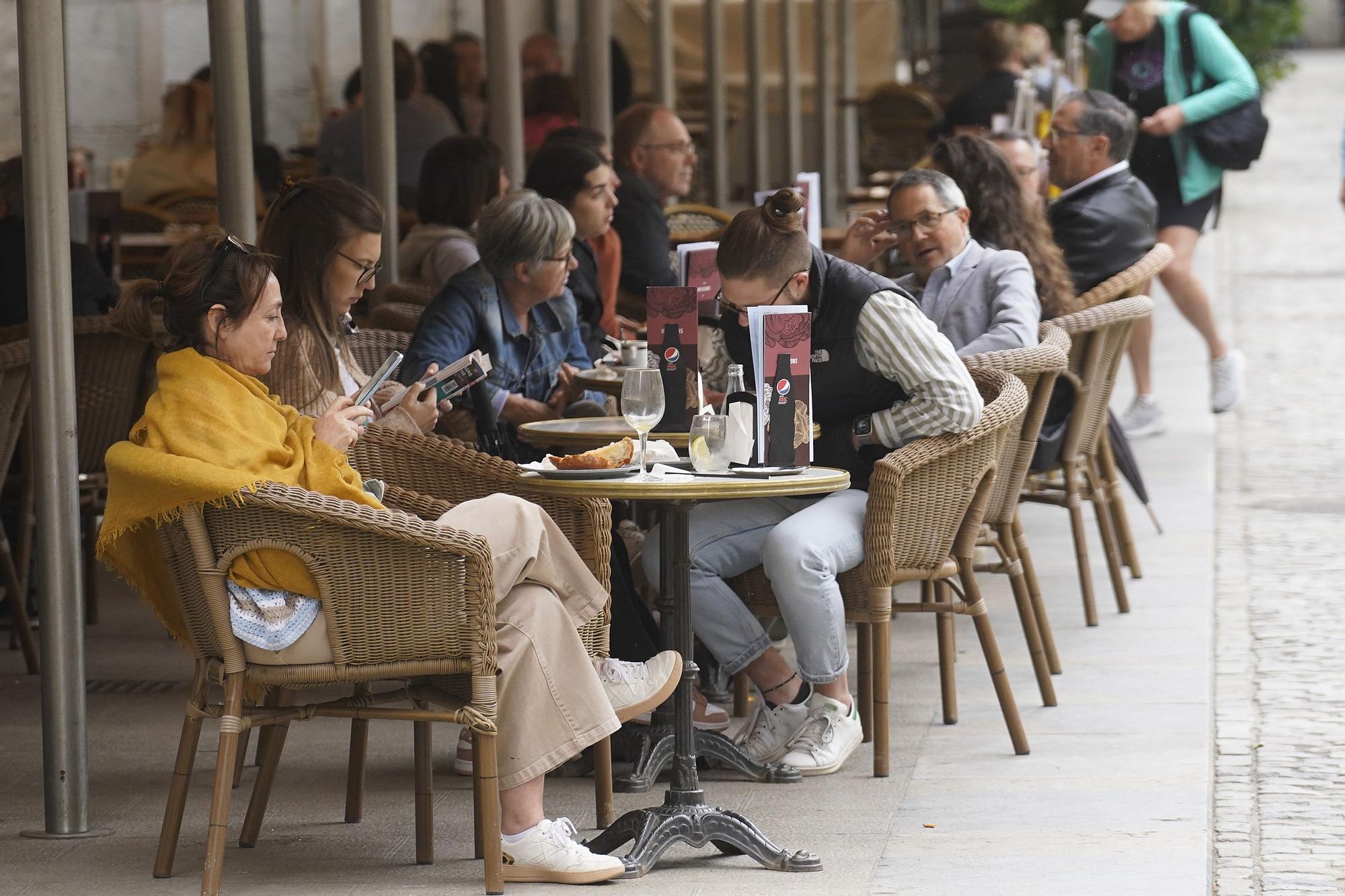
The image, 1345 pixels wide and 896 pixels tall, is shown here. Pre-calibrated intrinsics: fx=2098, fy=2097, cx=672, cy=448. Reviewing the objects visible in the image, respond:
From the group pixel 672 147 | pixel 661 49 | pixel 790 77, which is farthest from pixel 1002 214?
pixel 790 77

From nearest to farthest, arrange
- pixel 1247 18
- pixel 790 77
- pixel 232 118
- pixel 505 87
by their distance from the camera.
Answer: pixel 232 118, pixel 505 87, pixel 790 77, pixel 1247 18

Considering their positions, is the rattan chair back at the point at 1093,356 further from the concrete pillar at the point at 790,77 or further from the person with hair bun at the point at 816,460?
the concrete pillar at the point at 790,77

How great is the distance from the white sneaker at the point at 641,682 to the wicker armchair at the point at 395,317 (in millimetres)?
2104

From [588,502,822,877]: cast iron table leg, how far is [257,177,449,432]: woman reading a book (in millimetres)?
711

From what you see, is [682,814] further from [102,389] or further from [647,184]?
[647,184]

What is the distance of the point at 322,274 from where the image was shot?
4.34 meters

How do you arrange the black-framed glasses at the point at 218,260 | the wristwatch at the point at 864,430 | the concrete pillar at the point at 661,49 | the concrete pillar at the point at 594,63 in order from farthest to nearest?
the concrete pillar at the point at 661,49 → the concrete pillar at the point at 594,63 → the wristwatch at the point at 864,430 → the black-framed glasses at the point at 218,260

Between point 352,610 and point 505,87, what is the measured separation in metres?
5.34

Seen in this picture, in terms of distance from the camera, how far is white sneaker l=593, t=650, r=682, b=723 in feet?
13.2

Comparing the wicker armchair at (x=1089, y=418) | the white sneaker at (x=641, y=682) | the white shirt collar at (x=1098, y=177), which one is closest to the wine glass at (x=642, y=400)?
the white sneaker at (x=641, y=682)

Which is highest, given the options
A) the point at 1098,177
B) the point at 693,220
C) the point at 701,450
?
the point at 1098,177

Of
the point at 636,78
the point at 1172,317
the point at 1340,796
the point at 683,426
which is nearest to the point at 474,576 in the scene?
the point at 683,426

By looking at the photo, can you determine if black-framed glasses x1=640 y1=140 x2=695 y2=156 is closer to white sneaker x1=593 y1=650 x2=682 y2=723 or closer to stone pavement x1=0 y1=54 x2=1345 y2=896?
stone pavement x1=0 y1=54 x2=1345 y2=896

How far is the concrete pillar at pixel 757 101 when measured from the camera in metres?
14.3
